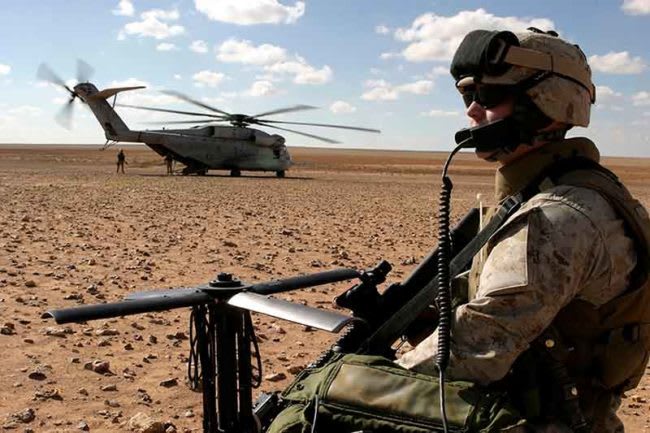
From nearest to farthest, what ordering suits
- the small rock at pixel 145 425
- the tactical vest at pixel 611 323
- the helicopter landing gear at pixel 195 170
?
the tactical vest at pixel 611 323 → the small rock at pixel 145 425 → the helicopter landing gear at pixel 195 170

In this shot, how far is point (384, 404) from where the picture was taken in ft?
6.49

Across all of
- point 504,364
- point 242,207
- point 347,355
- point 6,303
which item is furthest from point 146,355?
point 242,207

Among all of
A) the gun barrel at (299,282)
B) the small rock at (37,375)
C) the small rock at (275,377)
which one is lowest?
the small rock at (275,377)

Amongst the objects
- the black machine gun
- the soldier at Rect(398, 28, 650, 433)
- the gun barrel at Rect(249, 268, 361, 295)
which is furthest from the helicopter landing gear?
the soldier at Rect(398, 28, 650, 433)

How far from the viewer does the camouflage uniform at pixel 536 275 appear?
197 centimetres

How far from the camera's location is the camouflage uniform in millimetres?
1970

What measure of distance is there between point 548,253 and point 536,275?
7cm

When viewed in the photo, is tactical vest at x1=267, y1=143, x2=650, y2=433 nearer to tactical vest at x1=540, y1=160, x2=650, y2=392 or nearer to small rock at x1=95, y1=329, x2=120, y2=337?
tactical vest at x1=540, y1=160, x2=650, y2=392

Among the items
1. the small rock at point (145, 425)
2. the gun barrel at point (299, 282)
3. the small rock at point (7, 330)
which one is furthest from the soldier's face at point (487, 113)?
the small rock at point (7, 330)

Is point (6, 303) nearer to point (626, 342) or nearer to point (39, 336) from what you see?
point (39, 336)

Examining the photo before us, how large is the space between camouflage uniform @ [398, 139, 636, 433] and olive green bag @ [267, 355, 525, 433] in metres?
0.12

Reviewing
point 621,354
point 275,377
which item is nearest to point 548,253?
point 621,354

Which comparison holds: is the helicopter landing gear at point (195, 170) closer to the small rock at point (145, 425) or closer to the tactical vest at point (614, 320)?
the small rock at point (145, 425)

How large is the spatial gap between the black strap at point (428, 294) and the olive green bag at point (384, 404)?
0.75 ft
